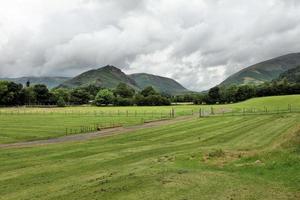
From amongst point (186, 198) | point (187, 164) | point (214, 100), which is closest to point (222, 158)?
point (187, 164)

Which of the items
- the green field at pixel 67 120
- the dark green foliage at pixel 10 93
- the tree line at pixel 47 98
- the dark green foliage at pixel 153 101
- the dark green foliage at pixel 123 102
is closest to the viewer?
the green field at pixel 67 120

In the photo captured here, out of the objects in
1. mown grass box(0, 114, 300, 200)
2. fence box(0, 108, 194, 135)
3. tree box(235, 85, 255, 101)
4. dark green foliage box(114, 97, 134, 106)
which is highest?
tree box(235, 85, 255, 101)

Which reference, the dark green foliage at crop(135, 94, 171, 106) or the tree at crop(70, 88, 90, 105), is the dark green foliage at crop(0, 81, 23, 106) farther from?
the dark green foliage at crop(135, 94, 171, 106)

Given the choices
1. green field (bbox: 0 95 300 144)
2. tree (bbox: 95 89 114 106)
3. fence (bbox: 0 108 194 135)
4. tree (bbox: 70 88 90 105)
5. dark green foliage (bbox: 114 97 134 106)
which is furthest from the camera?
tree (bbox: 70 88 90 105)

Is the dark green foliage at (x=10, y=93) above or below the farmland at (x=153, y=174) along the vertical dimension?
above

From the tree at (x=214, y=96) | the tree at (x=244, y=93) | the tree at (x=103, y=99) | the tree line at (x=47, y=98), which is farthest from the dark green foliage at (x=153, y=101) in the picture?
the tree at (x=244, y=93)

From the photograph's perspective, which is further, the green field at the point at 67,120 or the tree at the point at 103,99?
the tree at the point at 103,99

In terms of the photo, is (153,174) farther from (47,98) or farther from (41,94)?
(47,98)

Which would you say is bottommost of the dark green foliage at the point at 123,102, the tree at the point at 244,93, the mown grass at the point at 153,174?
the mown grass at the point at 153,174

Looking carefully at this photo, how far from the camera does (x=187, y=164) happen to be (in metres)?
19.2

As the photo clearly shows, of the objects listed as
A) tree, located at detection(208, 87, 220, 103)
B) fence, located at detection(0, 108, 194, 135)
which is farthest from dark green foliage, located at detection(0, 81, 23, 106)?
tree, located at detection(208, 87, 220, 103)

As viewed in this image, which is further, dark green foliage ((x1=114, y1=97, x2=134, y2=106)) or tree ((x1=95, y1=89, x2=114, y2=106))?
tree ((x1=95, y1=89, x2=114, y2=106))

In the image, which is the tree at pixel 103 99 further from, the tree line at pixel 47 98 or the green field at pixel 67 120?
the green field at pixel 67 120

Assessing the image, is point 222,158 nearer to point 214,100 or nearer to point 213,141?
point 213,141
